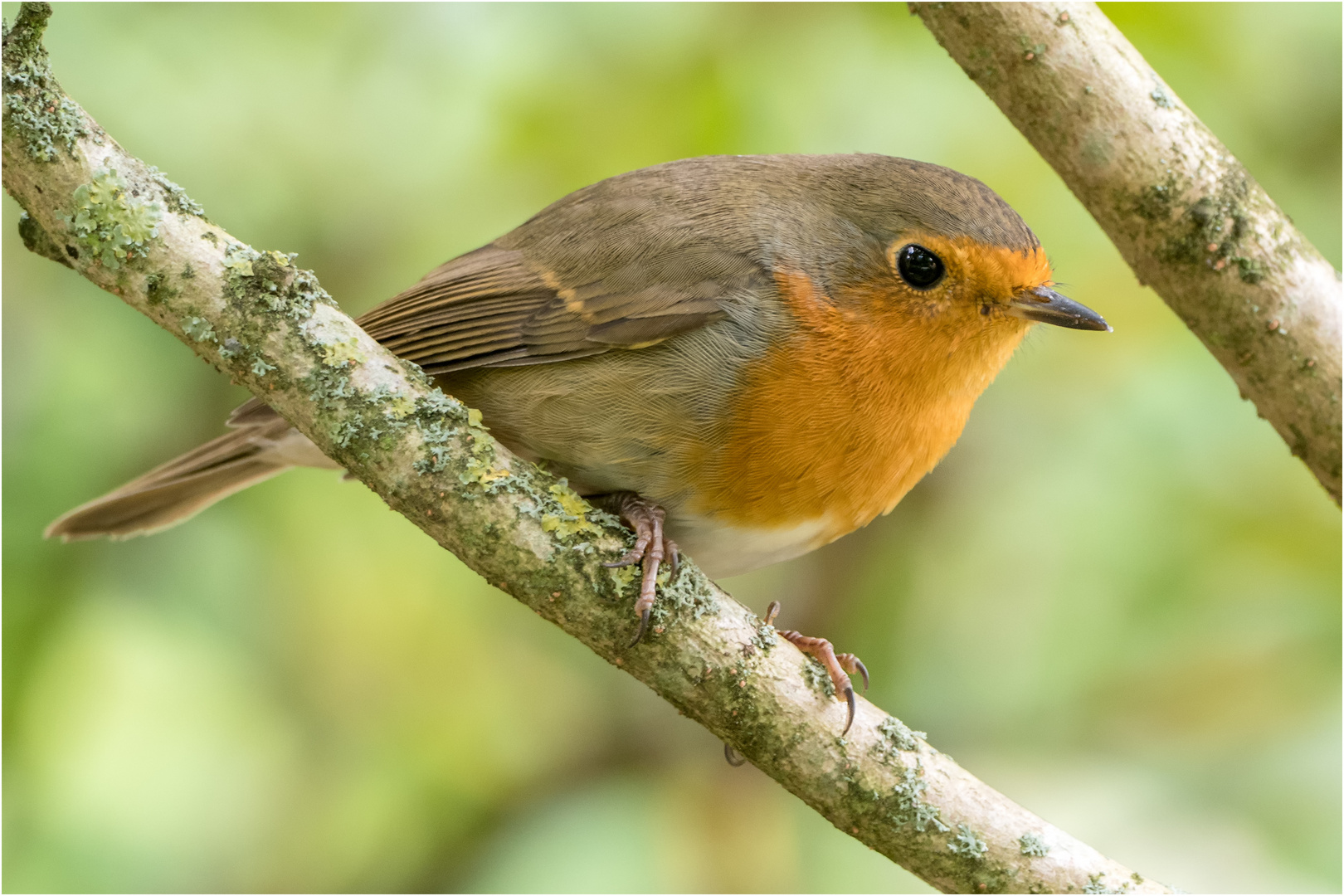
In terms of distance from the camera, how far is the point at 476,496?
2.13m

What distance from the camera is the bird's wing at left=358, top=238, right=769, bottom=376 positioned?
8.80 feet

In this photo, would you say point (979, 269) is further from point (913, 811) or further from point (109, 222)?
point (109, 222)

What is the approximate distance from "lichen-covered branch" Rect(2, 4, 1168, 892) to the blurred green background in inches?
41.6

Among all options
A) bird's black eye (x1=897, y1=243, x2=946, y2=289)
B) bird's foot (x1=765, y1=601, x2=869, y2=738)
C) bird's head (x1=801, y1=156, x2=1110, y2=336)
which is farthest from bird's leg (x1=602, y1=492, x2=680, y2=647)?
bird's black eye (x1=897, y1=243, x2=946, y2=289)

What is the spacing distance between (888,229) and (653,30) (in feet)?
3.62

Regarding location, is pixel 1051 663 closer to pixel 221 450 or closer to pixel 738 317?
pixel 738 317

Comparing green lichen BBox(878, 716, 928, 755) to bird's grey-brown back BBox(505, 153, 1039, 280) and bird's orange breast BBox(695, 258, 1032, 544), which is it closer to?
bird's orange breast BBox(695, 258, 1032, 544)

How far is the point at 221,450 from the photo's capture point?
315cm

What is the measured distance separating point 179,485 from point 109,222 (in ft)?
4.43

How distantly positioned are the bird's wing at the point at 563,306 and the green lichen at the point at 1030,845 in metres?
1.27

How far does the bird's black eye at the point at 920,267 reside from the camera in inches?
107

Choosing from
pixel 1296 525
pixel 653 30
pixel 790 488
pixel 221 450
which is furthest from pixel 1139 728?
pixel 221 450

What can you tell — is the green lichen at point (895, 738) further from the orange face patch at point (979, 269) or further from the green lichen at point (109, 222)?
the green lichen at point (109, 222)

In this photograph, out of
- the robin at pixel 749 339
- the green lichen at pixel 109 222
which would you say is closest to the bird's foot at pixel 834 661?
the robin at pixel 749 339
